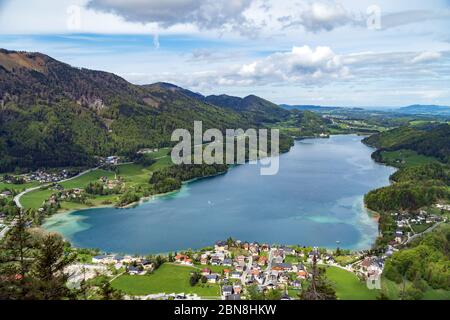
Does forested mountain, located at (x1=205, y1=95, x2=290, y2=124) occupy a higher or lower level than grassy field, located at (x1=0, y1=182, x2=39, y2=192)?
higher

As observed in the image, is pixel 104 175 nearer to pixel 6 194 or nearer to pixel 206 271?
pixel 6 194

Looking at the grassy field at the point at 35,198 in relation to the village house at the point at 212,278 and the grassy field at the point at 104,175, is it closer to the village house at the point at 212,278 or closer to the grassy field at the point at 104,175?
the grassy field at the point at 104,175

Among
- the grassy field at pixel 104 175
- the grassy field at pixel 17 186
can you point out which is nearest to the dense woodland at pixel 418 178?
the grassy field at pixel 104 175

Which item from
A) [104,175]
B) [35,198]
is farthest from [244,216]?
[104,175]

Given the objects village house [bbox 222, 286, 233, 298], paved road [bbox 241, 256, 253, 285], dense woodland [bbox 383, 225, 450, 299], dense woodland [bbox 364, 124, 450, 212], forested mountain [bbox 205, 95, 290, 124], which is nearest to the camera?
village house [bbox 222, 286, 233, 298]

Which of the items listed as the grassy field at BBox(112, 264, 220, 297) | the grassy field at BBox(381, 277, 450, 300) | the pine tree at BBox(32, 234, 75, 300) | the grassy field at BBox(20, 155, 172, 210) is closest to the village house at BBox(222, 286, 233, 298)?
the grassy field at BBox(112, 264, 220, 297)

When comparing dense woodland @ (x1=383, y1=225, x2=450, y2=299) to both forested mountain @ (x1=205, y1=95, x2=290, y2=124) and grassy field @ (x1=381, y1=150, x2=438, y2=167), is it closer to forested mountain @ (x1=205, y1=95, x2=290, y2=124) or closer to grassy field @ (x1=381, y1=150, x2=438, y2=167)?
grassy field @ (x1=381, y1=150, x2=438, y2=167)
